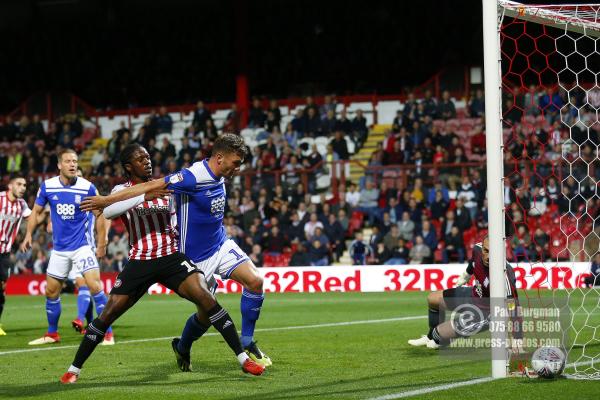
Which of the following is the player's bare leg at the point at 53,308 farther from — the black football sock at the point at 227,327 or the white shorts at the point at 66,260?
the black football sock at the point at 227,327

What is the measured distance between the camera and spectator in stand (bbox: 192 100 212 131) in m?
29.6

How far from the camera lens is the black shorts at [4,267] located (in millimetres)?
13625

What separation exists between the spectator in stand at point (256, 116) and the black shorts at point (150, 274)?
21.3m

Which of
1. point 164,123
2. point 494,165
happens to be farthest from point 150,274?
point 164,123

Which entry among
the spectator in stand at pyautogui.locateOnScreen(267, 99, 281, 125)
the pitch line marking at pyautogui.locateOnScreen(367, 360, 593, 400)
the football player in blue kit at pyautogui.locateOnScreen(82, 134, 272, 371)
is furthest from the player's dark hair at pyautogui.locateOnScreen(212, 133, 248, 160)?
the spectator in stand at pyautogui.locateOnScreen(267, 99, 281, 125)

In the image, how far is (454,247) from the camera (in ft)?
71.4

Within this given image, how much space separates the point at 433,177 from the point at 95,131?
13.5 meters

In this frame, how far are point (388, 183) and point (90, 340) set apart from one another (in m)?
17.0

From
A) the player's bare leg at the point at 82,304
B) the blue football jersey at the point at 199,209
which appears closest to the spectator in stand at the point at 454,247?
the player's bare leg at the point at 82,304

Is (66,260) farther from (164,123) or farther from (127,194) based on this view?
(164,123)

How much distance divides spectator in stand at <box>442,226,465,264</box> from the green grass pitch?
20.2ft

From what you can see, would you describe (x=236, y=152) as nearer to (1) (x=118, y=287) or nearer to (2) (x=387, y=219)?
(1) (x=118, y=287)

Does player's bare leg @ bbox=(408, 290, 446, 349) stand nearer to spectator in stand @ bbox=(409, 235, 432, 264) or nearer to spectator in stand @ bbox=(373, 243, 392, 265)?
spectator in stand @ bbox=(409, 235, 432, 264)

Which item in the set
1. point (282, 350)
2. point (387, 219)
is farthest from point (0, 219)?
point (387, 219)
